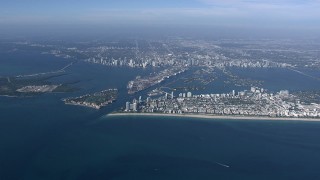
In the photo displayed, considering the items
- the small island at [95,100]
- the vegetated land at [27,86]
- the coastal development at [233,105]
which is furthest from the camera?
the vegetated land at [27,86]

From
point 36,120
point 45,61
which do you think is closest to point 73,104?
point 36,120

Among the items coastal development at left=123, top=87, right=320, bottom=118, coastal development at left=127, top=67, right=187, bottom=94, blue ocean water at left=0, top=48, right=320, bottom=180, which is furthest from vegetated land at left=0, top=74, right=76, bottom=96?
coastal development at left=123, top=87, right=320, bottom=118

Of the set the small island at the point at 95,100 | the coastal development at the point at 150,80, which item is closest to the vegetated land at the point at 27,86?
the small island at the point at 95,100

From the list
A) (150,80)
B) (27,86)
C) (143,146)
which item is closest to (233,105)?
(143,146)

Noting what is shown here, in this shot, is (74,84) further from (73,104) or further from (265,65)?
(265,65)

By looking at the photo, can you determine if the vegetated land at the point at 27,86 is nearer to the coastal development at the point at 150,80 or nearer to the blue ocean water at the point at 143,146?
the blue ocean water at the point at 143,146

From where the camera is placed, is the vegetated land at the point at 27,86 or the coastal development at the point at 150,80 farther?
the coastal development at the point at 150,80
